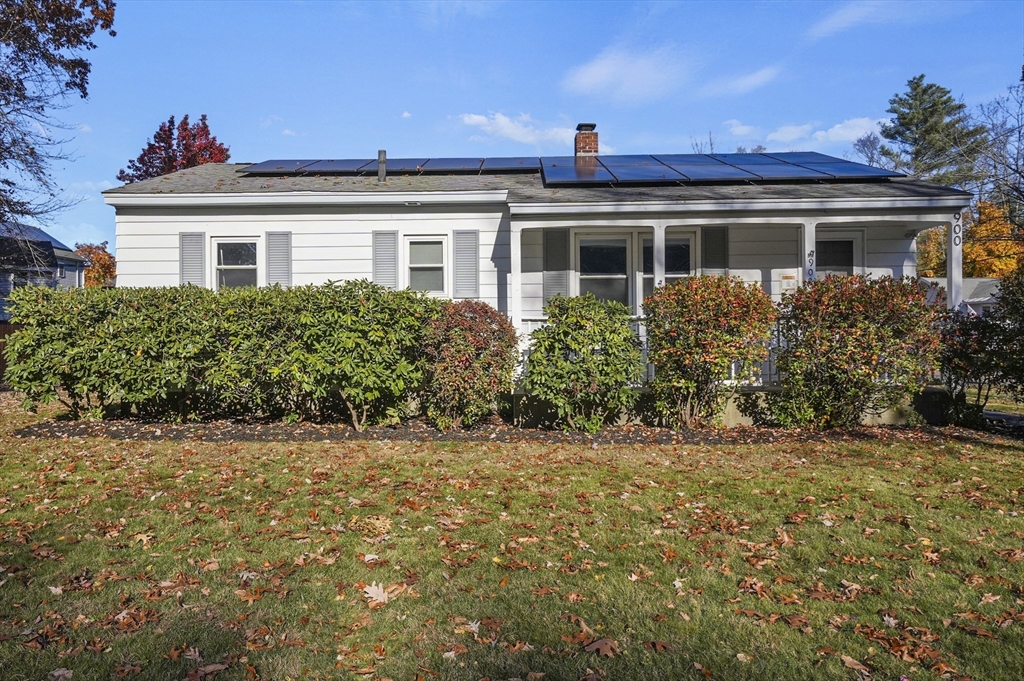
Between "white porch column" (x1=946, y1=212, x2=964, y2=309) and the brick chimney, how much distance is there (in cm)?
670

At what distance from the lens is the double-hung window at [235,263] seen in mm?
10203

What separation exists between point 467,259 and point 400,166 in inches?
126

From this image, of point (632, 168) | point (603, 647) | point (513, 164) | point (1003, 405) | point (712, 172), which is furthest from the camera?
point (513, 164)

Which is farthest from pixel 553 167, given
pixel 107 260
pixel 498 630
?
pixel 107 260

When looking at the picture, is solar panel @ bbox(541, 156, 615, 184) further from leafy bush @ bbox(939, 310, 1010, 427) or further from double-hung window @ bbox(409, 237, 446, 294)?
leafy bush @ bbox(939, 310, 1010, 427)

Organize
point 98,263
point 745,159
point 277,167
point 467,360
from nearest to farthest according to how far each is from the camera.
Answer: point 467,360 < point 277,167 < point 745,159 < point 98,263

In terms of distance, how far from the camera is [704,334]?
7.57m

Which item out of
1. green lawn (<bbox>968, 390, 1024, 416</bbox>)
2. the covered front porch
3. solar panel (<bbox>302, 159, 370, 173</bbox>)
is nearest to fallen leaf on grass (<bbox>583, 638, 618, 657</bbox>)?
the covered front porch

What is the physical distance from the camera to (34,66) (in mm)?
16922

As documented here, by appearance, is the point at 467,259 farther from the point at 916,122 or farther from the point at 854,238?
the point at 916,122

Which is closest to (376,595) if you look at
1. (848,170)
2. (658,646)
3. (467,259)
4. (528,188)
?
(658,646)

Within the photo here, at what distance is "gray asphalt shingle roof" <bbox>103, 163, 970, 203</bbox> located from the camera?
9.22m

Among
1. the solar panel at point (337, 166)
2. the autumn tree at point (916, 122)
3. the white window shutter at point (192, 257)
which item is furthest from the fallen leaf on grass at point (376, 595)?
the autumn tree at point (916, 122)

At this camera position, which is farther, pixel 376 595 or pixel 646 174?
pixel 646 174
